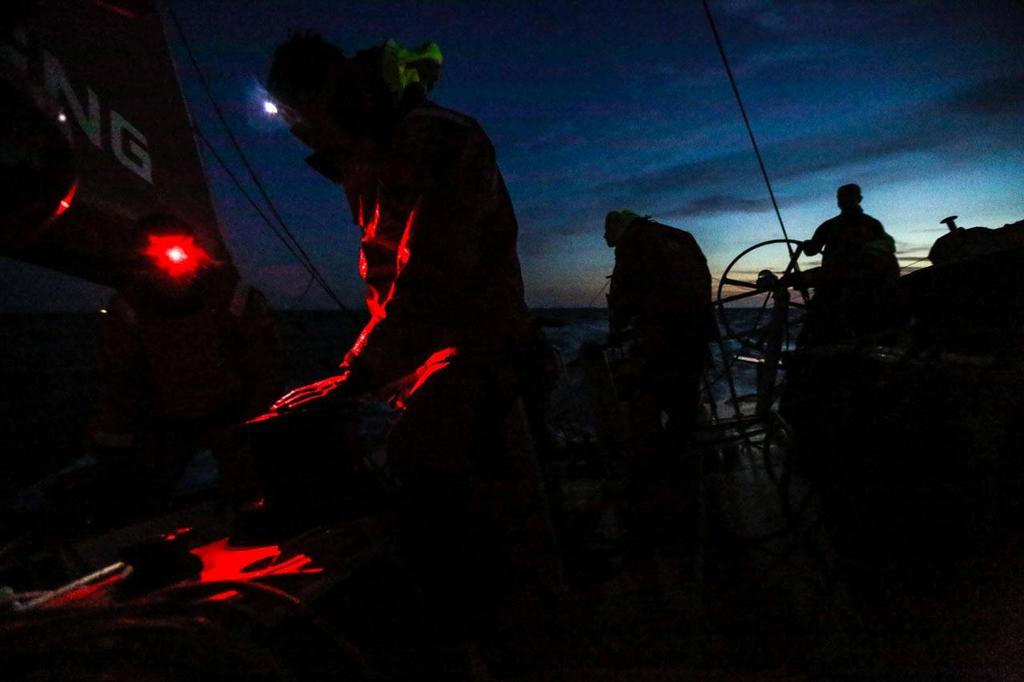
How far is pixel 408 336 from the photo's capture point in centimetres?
174

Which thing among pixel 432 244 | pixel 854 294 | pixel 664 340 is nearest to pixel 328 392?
pixel 432 244

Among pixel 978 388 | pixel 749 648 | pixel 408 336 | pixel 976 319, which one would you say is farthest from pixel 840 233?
pixel 408 336

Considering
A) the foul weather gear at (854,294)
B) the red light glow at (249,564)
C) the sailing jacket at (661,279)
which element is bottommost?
the red light glow at (249,564)

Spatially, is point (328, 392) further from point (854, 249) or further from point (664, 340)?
point (854, 249)

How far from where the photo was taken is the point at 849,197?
258 inches

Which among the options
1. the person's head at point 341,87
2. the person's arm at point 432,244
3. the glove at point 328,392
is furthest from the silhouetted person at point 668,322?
the glove at point 328,392

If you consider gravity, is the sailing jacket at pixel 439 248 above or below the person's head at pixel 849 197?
below

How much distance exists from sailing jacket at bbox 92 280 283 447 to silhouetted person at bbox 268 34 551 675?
2.09 metres

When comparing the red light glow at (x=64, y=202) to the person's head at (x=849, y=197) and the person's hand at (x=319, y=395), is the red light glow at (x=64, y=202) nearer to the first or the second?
the person's hand at (x=319, y=395)

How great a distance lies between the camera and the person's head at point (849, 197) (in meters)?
6.52

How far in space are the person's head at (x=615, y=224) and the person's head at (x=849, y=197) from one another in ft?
11.0

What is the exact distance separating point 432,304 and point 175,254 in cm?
268

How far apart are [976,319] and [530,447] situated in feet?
7.93

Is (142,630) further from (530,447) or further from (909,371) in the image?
(909,371)
